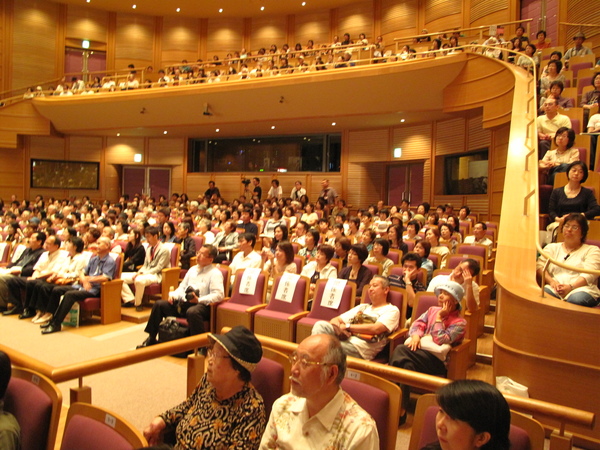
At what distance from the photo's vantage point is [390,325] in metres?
3.35

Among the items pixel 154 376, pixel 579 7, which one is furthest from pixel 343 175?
pixel 154 376

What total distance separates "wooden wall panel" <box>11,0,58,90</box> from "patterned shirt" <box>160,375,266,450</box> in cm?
1592

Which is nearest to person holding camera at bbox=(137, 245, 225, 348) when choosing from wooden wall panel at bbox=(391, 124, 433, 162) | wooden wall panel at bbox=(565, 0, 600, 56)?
wooden wall panel at bbox=(391, 124, 433, 162)

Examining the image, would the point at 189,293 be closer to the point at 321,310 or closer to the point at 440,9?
the point at 321,310

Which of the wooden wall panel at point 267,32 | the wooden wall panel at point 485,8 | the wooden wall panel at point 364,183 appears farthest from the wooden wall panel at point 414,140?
the wooden wall panel at point 267,32

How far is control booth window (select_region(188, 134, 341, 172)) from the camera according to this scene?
44.4 ft

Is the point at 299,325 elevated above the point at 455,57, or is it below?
below

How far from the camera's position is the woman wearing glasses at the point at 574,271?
3.03 metres

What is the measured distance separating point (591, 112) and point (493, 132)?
10.8 feet

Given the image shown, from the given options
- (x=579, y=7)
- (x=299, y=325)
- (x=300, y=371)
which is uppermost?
(x=579, y=7)

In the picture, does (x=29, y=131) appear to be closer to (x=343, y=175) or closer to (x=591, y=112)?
(x=343, y=175)

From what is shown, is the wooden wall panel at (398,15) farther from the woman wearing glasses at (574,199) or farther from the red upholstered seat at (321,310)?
the red upholstered seat at (321,310)

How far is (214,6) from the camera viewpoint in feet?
50.0

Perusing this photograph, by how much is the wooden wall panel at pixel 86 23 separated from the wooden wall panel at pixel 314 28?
21.1ft
